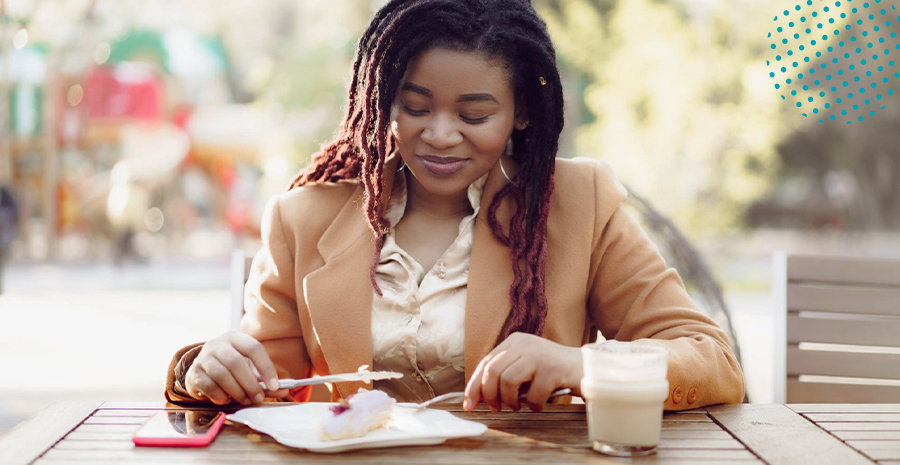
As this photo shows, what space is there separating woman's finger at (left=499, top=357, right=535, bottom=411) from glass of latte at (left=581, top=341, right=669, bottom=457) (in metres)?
0.15

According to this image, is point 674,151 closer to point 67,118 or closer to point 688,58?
point 688,58

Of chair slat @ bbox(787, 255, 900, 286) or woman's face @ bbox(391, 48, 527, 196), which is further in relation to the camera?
chair slat @ bbox(787, 255, 900, 286)

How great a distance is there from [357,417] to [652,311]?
70cm

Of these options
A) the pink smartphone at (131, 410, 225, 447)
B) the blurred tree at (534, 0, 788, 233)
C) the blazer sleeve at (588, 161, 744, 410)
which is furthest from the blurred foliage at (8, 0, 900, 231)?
the pink smartphone at (131, 410, 225, 447)

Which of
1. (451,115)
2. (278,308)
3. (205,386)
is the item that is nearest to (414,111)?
(451,115)

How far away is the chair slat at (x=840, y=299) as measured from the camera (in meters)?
2.30

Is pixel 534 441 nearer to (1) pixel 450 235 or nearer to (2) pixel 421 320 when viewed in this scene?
(2) pixel 421 320

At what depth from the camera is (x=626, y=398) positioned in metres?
1.27

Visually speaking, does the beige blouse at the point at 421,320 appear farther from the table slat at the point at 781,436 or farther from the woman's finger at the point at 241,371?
the table slat at the point at 781,436

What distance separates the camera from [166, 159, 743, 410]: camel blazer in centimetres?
180

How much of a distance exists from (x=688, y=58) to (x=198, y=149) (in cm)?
965

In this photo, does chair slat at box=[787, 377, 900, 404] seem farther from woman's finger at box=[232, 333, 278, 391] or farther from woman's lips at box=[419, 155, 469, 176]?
woman's finger at box=[232, 333, 278, 391]

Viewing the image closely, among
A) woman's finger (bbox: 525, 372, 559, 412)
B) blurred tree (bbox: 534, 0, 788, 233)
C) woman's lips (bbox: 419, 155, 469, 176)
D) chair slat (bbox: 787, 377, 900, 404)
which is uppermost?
blurred tree (bbox: 534, 0, 788, 233)

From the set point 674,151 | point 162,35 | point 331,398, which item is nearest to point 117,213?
point 162,35
